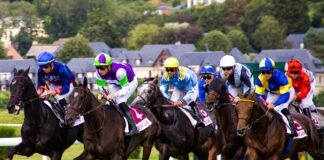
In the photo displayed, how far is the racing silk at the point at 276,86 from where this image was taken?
1496cm

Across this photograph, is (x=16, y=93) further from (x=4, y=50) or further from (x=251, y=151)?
(x=4, y=50)

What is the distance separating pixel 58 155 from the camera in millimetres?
15133

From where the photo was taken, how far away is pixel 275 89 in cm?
1510

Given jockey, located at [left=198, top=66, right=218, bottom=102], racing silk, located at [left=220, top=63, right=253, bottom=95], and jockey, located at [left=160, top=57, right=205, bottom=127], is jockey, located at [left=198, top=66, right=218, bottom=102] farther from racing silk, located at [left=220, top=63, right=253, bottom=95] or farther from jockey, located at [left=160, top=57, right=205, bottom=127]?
racing silk, located at [left=220, top=63, right=253, bottom=95]

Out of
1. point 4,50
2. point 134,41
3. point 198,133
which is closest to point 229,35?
point 134,41

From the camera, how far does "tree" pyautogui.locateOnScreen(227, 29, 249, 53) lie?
141m

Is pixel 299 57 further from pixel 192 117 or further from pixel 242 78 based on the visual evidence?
pixel 242 78

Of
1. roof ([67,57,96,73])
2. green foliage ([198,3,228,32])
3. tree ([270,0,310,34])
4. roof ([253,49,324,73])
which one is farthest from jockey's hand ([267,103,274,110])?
green foliage ([198,3,228,32])

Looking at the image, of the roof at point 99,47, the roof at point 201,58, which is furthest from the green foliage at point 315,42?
the roof at point 99,47

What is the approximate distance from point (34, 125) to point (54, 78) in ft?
2.74

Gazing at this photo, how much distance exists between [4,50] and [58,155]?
11046 centimetres

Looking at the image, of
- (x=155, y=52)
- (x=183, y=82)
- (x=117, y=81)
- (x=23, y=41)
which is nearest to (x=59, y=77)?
(x=117, y=81)

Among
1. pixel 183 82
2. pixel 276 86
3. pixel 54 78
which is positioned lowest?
pixel 183 82

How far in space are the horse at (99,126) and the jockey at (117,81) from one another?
0.15 metres
